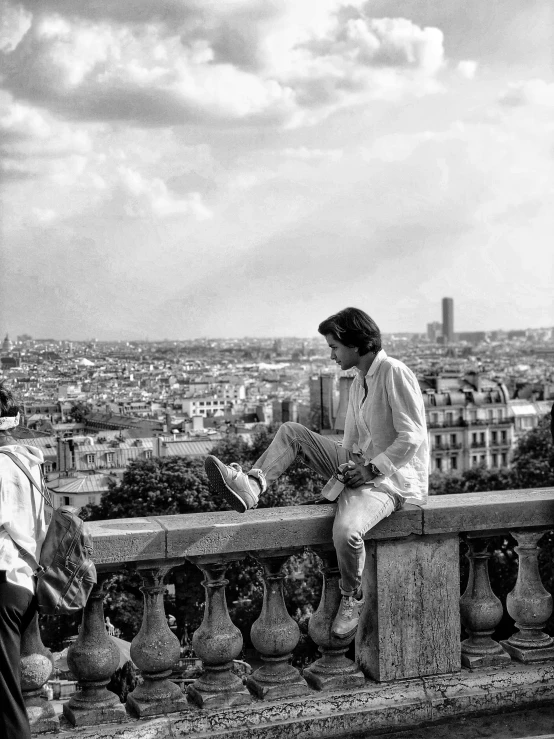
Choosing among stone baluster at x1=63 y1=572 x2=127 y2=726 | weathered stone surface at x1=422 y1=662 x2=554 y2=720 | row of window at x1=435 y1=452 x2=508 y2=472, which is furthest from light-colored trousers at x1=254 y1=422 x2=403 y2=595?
row of window at x1=435 y1=452 x2=508 y2=472

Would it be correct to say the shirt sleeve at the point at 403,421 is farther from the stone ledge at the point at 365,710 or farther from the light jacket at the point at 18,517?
the light jacket at the point at 18,517

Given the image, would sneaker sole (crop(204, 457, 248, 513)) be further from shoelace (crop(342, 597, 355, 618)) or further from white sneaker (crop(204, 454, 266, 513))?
shoelace (crop(342, 597, 355, 618))

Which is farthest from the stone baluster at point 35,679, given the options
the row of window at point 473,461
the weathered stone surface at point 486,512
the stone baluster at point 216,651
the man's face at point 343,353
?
the row of window at point 473,461

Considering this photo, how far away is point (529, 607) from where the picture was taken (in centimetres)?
478

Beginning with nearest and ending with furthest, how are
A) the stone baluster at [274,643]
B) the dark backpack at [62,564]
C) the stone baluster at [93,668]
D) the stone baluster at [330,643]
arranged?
the dark backpack at [62,564]
the stone baluster at [93,668]
the stone baluster at [274,643]
the stone baluster at [330,643]

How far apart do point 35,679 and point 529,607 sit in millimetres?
2381

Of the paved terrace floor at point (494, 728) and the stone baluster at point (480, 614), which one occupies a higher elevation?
the stone baluster at point (480, 614)

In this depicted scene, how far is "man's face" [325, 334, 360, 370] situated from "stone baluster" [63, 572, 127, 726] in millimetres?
1579

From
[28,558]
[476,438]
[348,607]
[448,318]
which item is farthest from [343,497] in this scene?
[448,318]

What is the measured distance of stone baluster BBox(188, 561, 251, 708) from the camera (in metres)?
4.19

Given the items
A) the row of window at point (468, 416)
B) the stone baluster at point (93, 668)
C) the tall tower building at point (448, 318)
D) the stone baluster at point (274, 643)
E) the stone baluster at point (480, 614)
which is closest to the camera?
the stone baluster at point (93, 668)

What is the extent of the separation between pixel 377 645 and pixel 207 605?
84 cm

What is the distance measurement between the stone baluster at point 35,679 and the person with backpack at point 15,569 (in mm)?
244

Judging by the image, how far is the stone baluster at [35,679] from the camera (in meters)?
3.93
